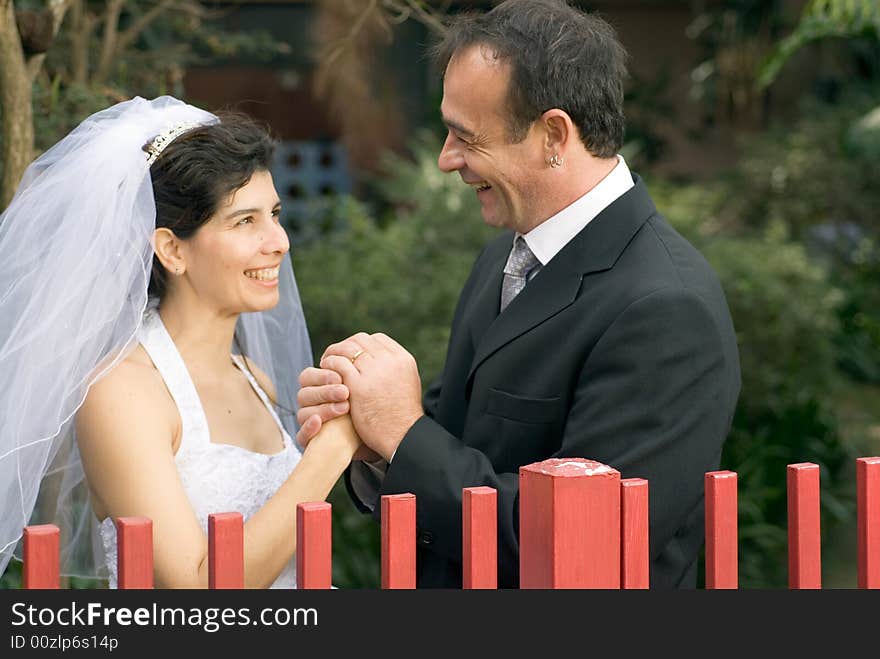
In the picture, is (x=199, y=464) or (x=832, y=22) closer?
(x=199, y=464)

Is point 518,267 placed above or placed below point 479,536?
above

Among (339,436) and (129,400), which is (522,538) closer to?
(339,436)

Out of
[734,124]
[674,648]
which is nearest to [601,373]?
[674,648]

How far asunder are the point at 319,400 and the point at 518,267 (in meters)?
0.52

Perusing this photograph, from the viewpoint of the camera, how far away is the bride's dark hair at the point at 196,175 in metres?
2.80

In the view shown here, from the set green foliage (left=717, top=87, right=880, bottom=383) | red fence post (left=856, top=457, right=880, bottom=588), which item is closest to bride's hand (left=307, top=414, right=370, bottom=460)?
red fence post (left=856, top=457, right=880, bottom=588)

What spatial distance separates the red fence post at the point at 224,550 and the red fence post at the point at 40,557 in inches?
8.8

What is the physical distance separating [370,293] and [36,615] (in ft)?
14.1

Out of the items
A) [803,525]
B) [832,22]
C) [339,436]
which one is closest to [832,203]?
[832,22]

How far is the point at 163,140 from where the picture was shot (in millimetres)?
2820

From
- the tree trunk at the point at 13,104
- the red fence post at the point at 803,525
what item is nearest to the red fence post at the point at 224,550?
the red fence post at the point at 803,525

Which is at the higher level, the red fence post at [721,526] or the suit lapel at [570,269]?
the suit lapel at [570,269]

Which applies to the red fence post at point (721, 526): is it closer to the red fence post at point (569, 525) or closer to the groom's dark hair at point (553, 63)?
the red fence post at point (569, 525)

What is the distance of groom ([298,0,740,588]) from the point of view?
7.73 ft
